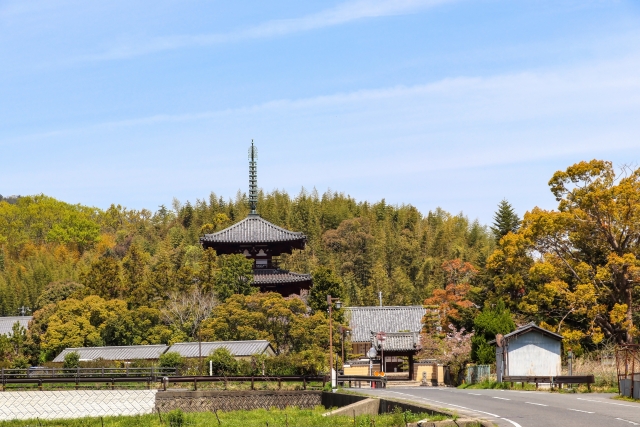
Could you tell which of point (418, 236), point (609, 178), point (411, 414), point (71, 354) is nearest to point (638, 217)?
point (609, 178)

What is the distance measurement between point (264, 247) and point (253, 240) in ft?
3.96

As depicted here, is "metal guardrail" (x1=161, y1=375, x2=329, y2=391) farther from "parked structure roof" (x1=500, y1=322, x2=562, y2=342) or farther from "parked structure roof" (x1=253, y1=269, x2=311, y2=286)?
"parked structure roof" (x1=253, y1=269, x2=311, y2=286)

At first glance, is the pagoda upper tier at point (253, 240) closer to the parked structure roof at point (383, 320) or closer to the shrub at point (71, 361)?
the parked structure roof at point (383, 320)

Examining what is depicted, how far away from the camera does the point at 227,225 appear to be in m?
92.2

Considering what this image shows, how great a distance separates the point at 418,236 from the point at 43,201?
51.3m

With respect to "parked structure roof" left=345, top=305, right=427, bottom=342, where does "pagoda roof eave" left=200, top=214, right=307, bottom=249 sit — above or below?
above

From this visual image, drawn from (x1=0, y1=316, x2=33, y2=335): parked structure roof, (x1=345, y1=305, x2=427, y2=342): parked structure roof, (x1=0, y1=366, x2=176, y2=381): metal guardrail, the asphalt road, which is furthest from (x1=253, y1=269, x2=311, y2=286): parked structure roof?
the asphalt road

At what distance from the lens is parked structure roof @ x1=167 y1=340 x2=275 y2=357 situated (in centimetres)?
4625

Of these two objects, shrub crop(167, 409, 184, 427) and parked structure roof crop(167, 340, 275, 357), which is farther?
parked structure roof crop(167, 340, 275, 357)

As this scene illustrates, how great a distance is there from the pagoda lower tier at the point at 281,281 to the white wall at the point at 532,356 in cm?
2514

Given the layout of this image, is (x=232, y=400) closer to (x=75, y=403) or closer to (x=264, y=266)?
(x=75, y=403)

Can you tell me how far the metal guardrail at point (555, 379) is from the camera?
2913cm

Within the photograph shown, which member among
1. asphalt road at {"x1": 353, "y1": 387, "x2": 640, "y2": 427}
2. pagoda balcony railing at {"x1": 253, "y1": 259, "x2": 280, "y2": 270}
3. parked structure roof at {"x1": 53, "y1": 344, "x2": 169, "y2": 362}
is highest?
pagoda balcony railing at {"x1": 253, "y1": 259, "x2": 280, "y2": 270}

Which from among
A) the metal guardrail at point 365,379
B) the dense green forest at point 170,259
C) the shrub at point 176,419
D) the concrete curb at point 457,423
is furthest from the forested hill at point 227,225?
the concrete curb at point 457,423
